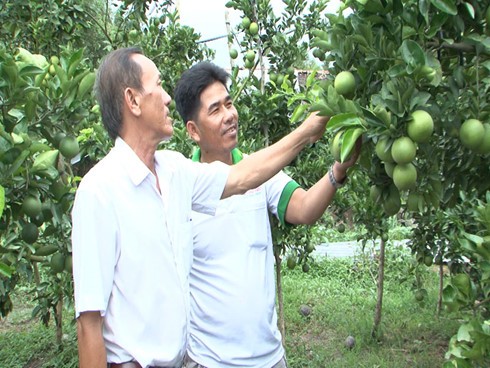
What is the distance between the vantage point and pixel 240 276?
1937 millimetres

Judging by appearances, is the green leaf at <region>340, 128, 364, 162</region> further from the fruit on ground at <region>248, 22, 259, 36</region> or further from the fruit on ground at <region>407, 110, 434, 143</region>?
the fruit on ground at <region>248, 22, 259, 36</region>

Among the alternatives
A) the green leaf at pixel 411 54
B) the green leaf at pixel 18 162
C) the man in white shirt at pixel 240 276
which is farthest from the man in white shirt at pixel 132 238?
the green leaf at pixel 411 54

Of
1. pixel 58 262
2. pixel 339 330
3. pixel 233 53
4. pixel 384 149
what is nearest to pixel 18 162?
pixel 58 262

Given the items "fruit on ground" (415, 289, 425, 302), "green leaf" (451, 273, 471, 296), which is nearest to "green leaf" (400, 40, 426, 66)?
"green leaf" (451, 273, 471, 296)

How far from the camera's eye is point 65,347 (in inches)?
162

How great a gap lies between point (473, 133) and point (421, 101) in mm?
138

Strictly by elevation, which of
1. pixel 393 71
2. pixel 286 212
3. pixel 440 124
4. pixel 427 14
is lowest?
pixel 286 212

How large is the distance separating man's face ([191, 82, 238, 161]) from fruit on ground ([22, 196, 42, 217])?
76cm

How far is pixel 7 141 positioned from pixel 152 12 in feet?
9.69

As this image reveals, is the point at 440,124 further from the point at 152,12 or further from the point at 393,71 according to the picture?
the point at 152,12

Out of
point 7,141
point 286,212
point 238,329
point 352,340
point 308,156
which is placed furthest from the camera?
point 352,340

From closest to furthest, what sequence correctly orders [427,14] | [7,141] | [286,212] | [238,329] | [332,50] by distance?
[427,14]
[332,50]
[7,141]
[238,329]
[286,212]

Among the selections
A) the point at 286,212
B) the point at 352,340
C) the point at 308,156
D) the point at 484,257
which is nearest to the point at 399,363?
the point at 352,340

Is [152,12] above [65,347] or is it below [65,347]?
above
